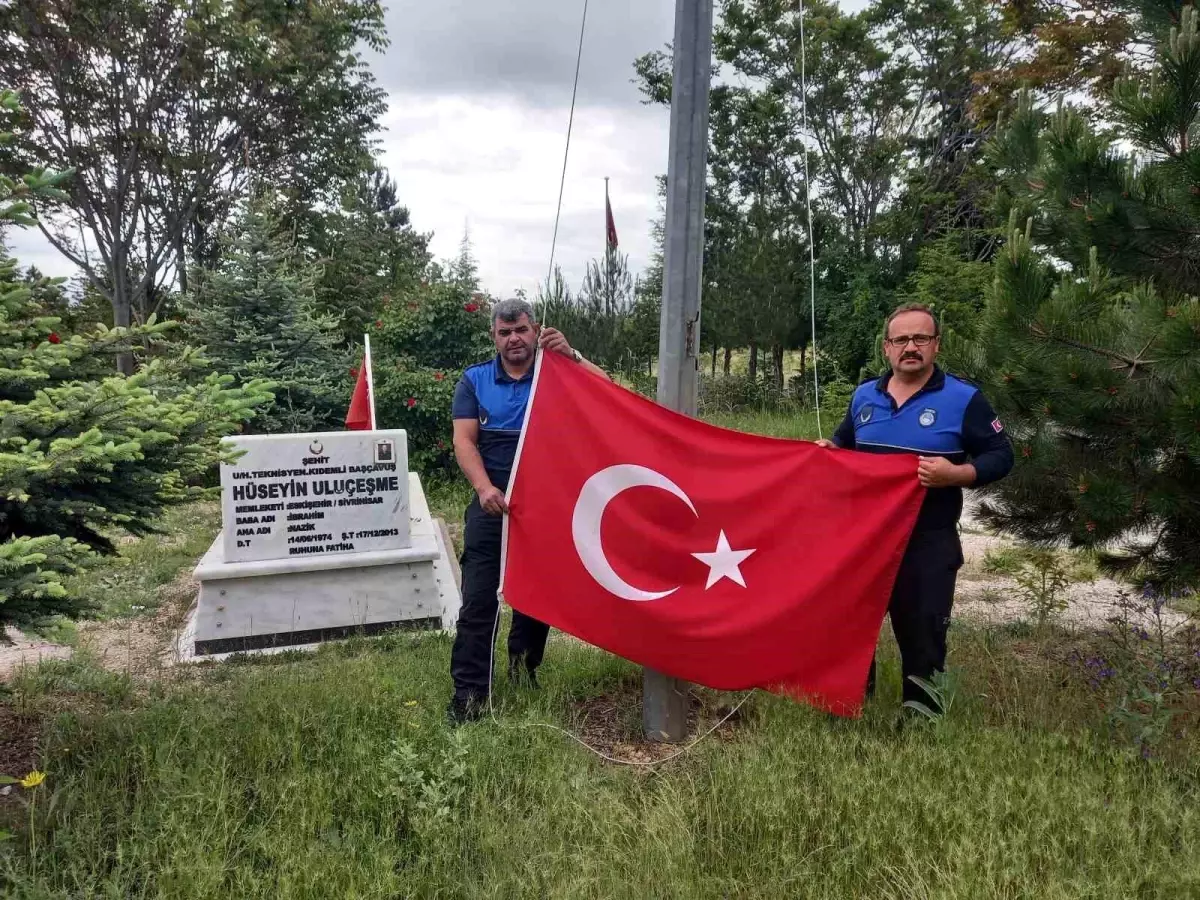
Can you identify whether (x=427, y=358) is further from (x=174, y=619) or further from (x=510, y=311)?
(x=510, y=311)

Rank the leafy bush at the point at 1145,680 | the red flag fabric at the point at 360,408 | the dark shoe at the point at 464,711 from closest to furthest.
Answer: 1. the leafy bush at the point at 1145,680
2. the dark shoe at the point at 464,711
3. the red flag fabric at the point at 360,408

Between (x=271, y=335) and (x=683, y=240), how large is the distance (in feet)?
32.2

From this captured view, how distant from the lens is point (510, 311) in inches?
161

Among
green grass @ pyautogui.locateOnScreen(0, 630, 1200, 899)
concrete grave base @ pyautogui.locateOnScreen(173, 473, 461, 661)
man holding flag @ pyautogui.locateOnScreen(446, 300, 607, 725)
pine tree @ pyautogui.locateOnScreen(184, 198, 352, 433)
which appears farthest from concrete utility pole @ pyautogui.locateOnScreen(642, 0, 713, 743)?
pine tree @ pyautogui.locateOnScreen(184, 198, 352, 433)

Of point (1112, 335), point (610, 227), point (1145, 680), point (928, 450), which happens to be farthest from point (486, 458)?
point (610, 227)

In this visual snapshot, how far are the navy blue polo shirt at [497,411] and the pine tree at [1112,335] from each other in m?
2.27

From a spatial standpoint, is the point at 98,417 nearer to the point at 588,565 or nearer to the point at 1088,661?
the point at 588,565

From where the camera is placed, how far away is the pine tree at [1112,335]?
366 centimetres

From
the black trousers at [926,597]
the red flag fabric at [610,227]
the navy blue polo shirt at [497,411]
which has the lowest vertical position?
the black trousers at [926,597]

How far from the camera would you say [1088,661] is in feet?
13.8

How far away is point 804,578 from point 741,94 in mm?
25053

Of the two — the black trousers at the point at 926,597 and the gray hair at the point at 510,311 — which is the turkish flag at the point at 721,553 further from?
the gray hair at the point at 510,311

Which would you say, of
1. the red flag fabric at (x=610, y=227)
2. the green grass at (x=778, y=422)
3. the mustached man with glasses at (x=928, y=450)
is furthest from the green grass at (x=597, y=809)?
the green grass at (x=778, y=422)

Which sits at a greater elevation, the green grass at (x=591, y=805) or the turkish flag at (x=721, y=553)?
the turkish flag at (x=721, y=553)
